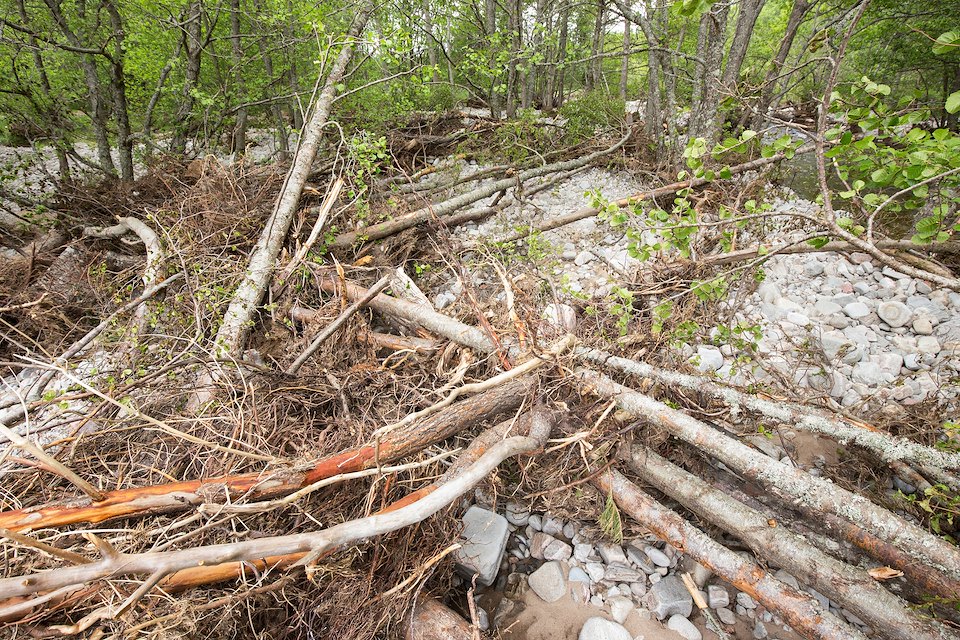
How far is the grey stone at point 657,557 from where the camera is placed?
2.31 m

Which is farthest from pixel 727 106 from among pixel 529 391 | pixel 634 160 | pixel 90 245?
pixel 90 245

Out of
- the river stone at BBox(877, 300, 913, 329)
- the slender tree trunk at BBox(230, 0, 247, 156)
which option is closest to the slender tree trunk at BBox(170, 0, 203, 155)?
the slender tree trunk at BBox(230, 0, 247, 156)

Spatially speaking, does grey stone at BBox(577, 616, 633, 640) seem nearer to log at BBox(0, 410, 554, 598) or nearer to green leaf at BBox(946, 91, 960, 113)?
log at BBox(0, 410, 554, 598)

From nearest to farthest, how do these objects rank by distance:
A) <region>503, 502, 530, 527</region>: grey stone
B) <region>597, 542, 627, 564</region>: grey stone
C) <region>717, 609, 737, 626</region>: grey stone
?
<region>717, 609, 737, 626</region>: grey stone
<region>597, 542, 627, 564</region>: grey stone
<region>503, 502, 530, 527</region>: grey stone

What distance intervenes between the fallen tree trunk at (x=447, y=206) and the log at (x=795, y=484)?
8.09 ft

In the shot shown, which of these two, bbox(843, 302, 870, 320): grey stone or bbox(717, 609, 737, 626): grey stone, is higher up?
bbox(843, 302, 870, 320): grey stone

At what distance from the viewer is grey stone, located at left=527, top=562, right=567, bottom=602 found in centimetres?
228

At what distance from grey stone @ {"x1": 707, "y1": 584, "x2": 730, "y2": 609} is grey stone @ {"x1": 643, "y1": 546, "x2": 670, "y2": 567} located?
0.22 m

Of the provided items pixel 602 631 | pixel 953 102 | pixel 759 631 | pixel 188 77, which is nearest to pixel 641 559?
pixel 602 631

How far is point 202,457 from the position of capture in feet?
7.83

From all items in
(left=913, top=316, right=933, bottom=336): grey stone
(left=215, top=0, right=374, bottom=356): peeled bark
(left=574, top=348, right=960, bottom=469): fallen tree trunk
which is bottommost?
(left=913, top=316, right=933, bottom=336): grey stone

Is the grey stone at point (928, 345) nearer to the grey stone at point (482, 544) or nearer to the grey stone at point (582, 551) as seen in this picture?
the grey stone at point (582, 551)

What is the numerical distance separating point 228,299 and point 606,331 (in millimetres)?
3007

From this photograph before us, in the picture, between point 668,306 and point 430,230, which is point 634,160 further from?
point 668,306
